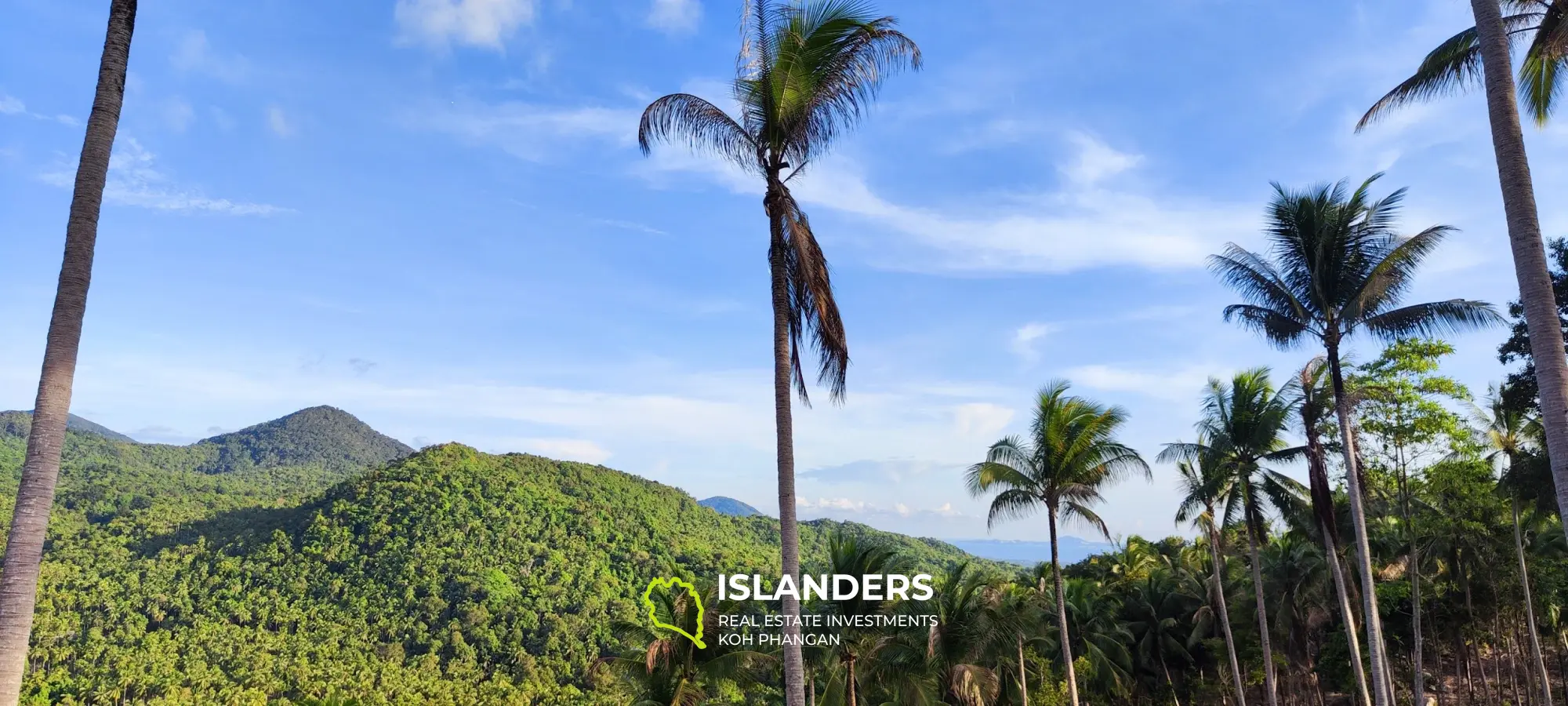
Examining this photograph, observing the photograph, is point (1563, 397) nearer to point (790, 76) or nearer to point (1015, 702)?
point (790, 76)

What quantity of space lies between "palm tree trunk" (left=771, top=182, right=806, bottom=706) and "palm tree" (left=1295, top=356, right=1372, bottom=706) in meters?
11.9

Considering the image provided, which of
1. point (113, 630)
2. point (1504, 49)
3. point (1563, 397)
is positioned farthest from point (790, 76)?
point (113, 630)

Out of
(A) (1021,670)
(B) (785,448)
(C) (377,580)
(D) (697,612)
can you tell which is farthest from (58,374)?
(C) (377,580)

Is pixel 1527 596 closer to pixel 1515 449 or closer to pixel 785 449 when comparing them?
pixel 1515 449

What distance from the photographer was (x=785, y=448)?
961 centimetres

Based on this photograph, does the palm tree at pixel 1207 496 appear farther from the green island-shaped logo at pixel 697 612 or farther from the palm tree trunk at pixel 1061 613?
the green island-shaped logo at pixel 697 612

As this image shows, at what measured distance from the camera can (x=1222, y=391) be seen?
21.0 m

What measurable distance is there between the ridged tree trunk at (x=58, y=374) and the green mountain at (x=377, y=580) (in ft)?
151

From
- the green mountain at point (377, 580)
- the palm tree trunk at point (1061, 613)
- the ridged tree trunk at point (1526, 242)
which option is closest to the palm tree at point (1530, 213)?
the ridged tree trunk at point (1526, 242)

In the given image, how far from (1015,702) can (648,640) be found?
1044 centimetres

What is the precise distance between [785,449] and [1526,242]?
6.97 metres

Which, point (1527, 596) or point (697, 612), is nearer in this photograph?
point (697, 612)

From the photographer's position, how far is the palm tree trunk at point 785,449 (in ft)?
30.2

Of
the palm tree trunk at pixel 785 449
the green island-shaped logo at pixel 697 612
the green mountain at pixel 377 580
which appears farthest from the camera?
the green mountain at pixel 377 580
